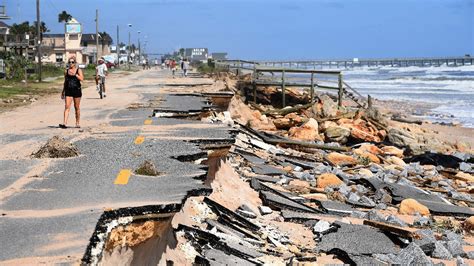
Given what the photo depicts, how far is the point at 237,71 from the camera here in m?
39.3

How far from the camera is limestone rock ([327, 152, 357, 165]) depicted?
16209 millimetres

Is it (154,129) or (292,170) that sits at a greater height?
(154,129)

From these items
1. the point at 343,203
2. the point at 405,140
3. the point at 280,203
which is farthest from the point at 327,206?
the point at 405,140

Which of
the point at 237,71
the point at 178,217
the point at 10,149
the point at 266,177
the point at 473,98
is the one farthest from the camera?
the point at 473,98

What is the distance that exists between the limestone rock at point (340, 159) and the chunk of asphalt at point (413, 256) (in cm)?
792

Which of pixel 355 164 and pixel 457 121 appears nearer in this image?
pixel 355 164

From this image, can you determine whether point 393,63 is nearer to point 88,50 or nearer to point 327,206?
point 88,50

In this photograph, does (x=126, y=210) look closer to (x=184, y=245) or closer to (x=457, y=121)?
(x=184, y=245)

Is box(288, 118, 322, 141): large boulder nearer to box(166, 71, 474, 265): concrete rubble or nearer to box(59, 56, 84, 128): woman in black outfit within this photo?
box(166, 71, 474, 265): concrete rubble

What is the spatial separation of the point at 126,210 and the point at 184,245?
688mm

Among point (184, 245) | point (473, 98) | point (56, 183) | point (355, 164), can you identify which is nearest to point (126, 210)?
point (184, 245)

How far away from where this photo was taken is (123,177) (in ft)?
28.8

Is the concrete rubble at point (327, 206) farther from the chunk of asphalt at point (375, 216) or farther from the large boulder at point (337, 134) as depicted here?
the large boulder at point (337, 134)

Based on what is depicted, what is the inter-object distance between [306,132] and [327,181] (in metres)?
7.94
